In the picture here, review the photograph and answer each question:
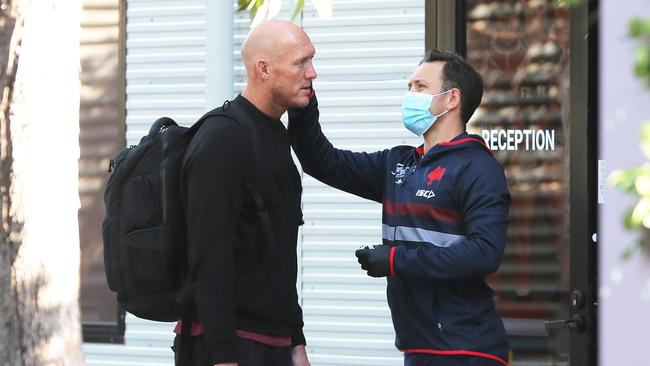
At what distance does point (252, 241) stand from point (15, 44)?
3.44ft

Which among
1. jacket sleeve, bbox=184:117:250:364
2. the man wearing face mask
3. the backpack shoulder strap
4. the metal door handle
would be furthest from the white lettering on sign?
jacket sleeve, bbox=184:117:250:364

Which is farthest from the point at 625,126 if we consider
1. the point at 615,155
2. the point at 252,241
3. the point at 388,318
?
the point at 388,318

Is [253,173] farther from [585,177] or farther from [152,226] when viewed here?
[585,177]

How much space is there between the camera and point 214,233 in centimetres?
370

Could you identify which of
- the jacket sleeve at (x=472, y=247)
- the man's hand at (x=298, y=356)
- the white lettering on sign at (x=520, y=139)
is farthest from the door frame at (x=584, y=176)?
the man's hand at (x=298, y=356)

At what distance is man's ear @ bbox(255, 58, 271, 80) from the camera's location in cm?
398

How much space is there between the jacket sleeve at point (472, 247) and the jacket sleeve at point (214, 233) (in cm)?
58

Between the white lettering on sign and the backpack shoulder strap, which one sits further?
the white lettering on sign

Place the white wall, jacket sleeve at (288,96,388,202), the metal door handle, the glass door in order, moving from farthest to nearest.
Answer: the glass door, the metal door handle, jacket sleeve at (288,96,388,202), the white wall

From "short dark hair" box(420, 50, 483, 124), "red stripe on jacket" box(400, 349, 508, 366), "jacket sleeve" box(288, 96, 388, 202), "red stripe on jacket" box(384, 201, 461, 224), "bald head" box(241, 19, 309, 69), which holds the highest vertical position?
"bald head" box(241, 19, 309, 69)

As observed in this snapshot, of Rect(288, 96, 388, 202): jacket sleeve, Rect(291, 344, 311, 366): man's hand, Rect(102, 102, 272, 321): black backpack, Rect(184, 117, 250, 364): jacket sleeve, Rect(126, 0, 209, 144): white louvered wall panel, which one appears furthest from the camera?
Rect(126, 0, 209, 144): white louvered wall panel

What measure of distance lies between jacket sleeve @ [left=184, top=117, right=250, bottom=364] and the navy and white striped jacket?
0.57 meters

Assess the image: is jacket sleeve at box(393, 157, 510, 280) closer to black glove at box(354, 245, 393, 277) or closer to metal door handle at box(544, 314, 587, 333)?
black glove at box(354, 245, 393, 277)

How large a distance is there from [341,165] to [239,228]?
2.44 ft
